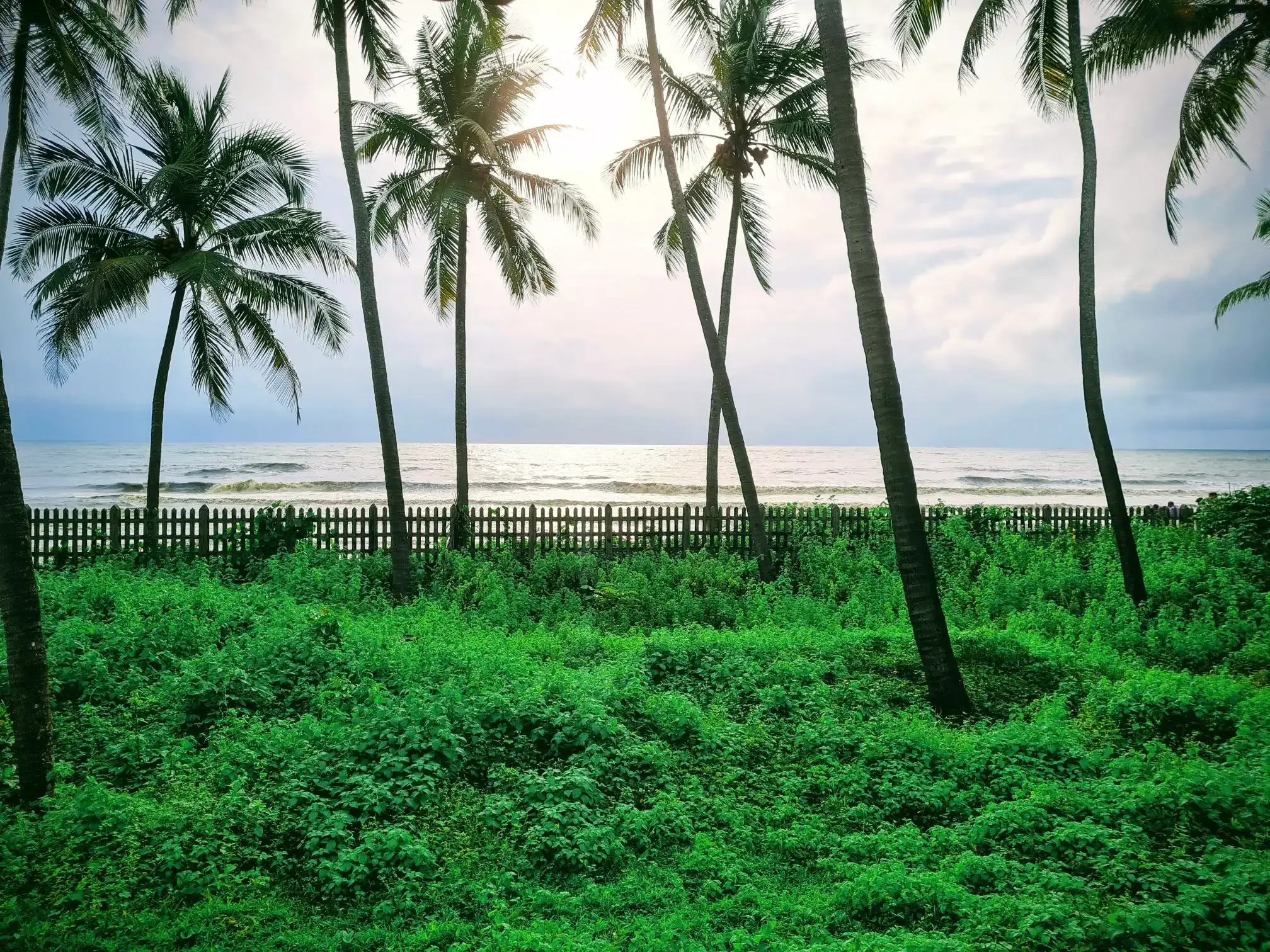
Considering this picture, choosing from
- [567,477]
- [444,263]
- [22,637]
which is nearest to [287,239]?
[444,263]

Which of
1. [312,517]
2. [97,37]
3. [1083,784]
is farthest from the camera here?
[312,517]

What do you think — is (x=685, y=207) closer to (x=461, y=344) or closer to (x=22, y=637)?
(x=461, y=344)

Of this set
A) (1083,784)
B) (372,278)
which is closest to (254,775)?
(1083,784)

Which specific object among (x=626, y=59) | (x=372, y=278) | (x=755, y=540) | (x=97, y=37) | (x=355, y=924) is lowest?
(x=355, y=924)

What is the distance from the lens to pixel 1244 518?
1435 centimetres

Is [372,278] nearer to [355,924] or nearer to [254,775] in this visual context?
[254,775]

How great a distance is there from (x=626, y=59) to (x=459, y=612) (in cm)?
1344

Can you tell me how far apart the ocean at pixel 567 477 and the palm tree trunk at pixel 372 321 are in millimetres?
14109

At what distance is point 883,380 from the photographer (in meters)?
7.32

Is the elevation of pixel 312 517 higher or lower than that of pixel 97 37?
lower

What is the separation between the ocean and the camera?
41.9 meters

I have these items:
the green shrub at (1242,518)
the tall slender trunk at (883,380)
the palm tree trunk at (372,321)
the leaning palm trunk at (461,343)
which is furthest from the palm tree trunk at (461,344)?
the green shrub at (1242,518)

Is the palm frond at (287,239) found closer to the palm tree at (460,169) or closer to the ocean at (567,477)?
the palm tree at (460,169)

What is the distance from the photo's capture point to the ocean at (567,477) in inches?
1649
